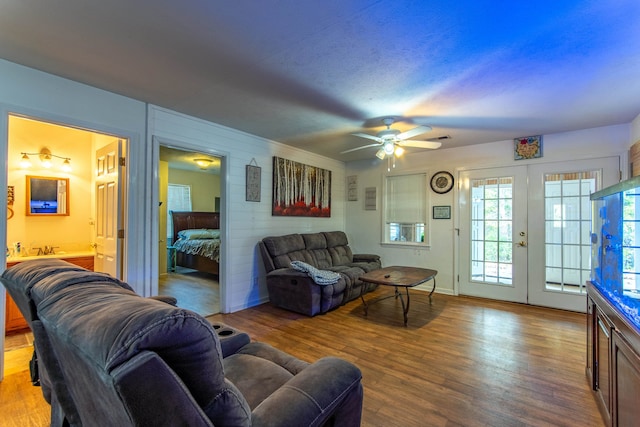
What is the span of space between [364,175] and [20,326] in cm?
534

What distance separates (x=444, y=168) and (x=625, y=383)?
3950 mm

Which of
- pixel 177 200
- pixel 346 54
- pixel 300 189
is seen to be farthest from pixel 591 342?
pixel 177 200

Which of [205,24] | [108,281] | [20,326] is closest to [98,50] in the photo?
[205,24]

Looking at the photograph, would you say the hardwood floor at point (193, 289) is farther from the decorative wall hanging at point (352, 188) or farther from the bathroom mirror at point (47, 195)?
the decorative wall hanging at point (352, 188)

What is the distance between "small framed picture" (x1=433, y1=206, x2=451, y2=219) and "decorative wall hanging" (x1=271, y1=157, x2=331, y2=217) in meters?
1.93

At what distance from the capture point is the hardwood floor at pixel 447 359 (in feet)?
6.30

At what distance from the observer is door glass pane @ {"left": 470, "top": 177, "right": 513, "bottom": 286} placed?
4.46m

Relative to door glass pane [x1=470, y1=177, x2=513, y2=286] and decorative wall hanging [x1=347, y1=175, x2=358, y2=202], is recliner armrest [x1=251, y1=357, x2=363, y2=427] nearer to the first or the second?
door glass pane [x1=470, y1=177, x2=513, y2=286]

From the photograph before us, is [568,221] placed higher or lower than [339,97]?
lower

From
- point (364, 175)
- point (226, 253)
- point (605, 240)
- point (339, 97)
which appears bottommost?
point (226, 253)

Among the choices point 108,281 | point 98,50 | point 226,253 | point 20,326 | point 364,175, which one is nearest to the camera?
point 108,281

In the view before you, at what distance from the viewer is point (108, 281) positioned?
121 cm

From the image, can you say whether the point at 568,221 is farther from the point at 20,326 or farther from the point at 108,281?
the point at 20,326

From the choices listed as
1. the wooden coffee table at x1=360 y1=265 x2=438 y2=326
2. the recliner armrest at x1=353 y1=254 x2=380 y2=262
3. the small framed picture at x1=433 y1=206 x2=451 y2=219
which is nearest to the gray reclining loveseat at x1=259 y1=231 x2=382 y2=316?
the recliner armrest at x1=353 y1=254 x2=380 y2=262
